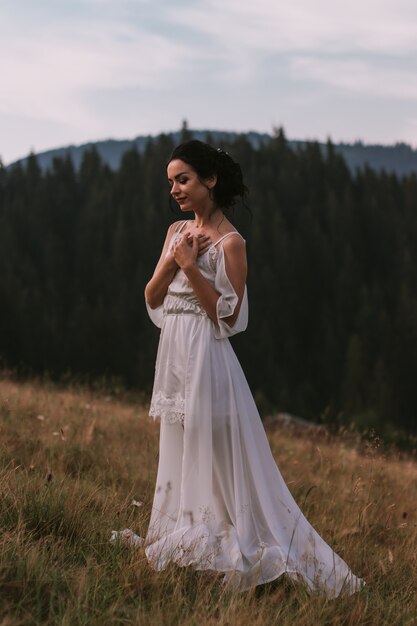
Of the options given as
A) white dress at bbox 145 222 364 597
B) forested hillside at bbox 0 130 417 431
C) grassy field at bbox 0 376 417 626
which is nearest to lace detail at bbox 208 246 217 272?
white dress at bbox 145 222 364 597

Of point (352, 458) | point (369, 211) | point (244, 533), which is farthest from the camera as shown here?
point (369, 211)

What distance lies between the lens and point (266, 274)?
8156cm

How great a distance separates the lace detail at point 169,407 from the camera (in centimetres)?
359

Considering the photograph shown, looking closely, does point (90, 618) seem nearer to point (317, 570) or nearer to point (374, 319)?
point (317, 570)

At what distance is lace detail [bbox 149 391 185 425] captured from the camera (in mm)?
3594

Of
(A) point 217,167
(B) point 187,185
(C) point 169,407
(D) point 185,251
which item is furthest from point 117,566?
(A) point 217,167

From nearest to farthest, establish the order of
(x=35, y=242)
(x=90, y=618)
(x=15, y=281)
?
(x=90, y=618) → (x=15, y=281) → (x=35, y=242)

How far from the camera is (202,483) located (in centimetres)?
353

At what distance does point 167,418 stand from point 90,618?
1079mm

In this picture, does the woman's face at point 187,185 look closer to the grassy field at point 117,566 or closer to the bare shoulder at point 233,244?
the bare shoulder at point 233,244

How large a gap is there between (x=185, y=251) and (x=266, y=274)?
7837 cm

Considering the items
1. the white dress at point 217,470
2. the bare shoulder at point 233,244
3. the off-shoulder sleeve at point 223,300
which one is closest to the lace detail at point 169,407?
the white dress at point 217,470

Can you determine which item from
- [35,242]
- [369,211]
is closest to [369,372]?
[369,211]

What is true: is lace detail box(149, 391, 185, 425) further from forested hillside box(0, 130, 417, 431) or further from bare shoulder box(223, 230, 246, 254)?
forested hillside box(0, 130, 417, 431)
